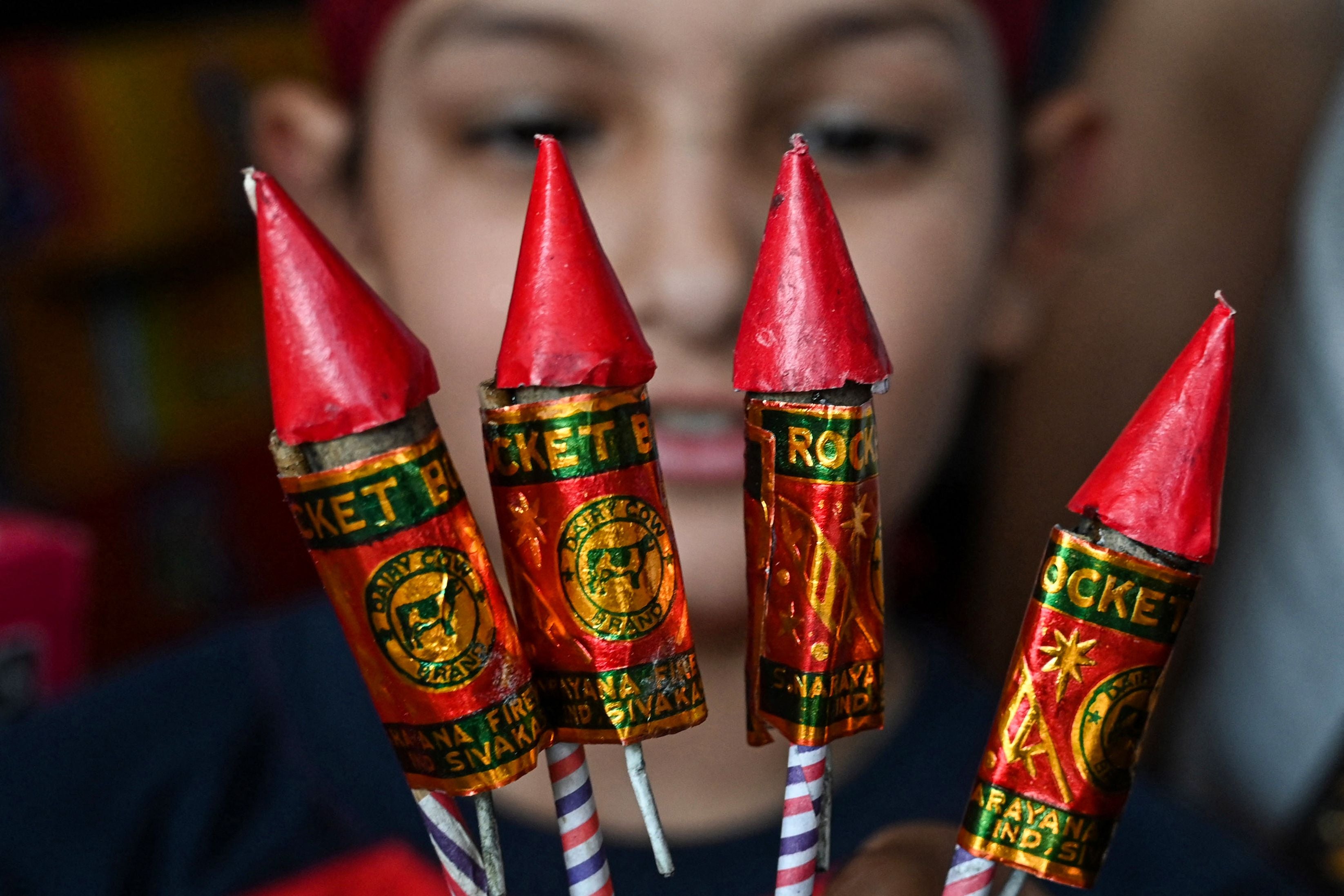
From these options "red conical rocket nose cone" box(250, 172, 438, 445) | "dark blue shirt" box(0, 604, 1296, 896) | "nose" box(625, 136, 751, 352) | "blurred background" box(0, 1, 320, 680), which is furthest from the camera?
"blurred background" box(0, 1, 320, 680)

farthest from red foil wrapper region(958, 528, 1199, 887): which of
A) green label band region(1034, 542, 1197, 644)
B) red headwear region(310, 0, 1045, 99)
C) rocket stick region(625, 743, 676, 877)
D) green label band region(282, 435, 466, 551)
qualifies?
red headwear region(310, 0, 1045, 99)

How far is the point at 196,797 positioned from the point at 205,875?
2.5 inches

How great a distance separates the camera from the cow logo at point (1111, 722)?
0.40 m

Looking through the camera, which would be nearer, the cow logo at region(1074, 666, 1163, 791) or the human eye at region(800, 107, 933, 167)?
the cow logo at region(1074, 666, 1163, 791)

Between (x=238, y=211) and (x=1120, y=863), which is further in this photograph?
(x=238, y=211)

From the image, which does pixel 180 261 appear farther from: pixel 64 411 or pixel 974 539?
pixel 974 539

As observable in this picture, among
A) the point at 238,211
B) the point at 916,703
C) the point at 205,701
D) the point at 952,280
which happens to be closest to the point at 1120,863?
the point at 916,703

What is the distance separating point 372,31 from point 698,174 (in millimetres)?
272

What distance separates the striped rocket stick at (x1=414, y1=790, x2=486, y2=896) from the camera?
0.40m

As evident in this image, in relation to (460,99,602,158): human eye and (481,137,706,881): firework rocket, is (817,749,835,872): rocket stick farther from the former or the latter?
(460,99,602,158): human eye

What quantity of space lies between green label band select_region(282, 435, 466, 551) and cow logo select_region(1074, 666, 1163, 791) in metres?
0.24

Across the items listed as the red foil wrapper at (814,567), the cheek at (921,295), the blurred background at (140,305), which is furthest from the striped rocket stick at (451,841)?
the blurred background at (140,305)

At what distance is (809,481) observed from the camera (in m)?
0.39

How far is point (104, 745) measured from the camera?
82 cm
